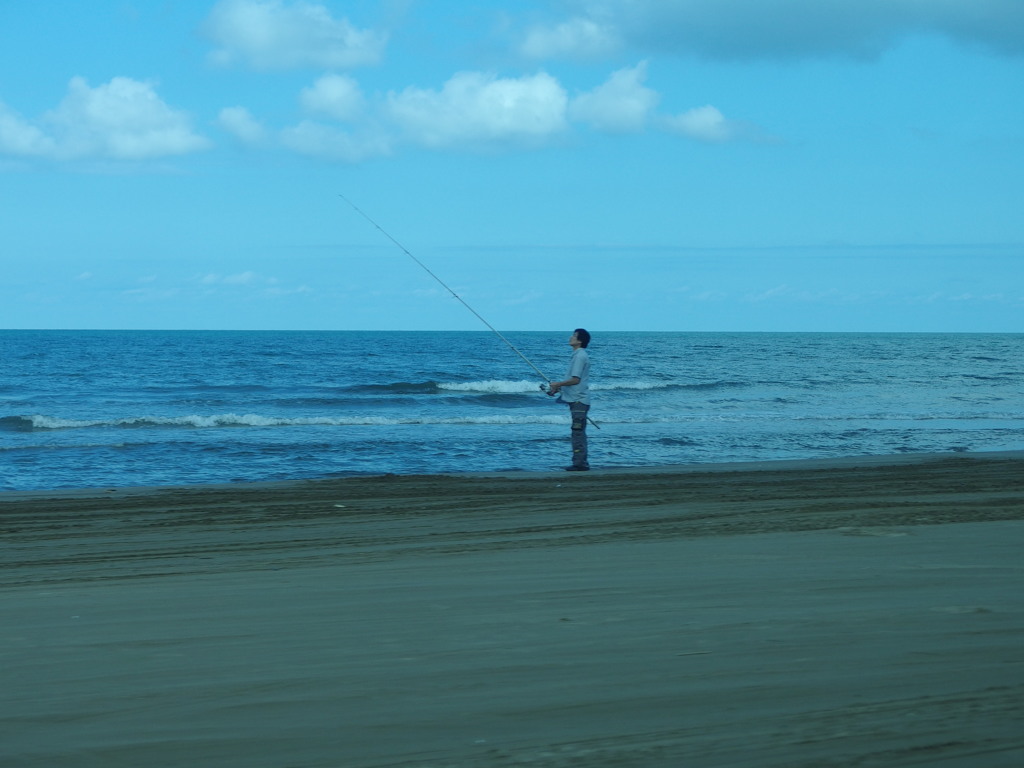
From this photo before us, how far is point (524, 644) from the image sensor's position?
144 inches

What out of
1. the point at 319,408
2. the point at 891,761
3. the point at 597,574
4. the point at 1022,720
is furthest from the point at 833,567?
the point at 319,408

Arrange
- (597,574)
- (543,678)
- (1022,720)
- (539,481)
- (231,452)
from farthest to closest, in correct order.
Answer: (231,452), (539,481), (597,574), (543,678), (1022,720)

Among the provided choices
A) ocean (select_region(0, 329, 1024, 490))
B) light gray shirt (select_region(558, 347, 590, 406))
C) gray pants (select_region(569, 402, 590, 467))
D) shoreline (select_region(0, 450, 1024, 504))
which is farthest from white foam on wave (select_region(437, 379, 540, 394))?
light gray shirt (select_region(558, 347, 590, 406))

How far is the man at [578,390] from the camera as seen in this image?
11.5m

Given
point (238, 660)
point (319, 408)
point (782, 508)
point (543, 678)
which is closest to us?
point (543, 678)

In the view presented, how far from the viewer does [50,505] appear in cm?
896

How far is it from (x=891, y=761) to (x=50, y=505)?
823cm

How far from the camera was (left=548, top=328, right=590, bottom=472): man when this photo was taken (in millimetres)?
11477

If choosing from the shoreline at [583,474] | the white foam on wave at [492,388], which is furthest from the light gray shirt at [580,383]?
the white foam on wave at [492,388]

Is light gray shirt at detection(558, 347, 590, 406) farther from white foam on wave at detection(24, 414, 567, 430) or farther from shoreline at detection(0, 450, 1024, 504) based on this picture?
white foam on wave at detection(24, 414, 567, 430)

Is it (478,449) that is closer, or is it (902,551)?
(902,551)

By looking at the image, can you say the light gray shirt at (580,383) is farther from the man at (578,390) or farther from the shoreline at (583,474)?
the shoreline at (583,474)

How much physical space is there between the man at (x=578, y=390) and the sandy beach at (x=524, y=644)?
446cm

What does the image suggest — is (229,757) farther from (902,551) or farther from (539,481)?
(539,481)
